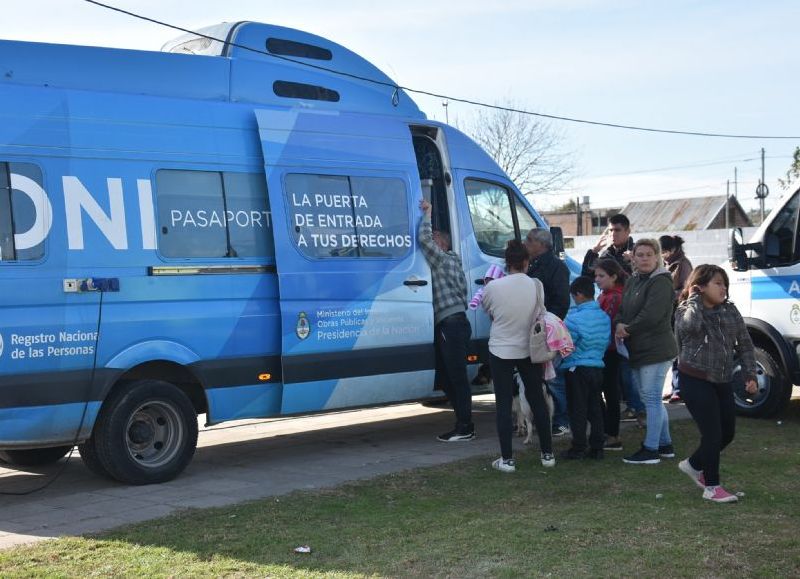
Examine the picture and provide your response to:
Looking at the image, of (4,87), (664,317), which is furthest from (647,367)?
(4,87)

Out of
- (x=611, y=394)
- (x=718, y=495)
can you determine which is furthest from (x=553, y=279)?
(x=718, y=495)

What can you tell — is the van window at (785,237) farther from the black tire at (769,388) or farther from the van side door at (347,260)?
the van side door at (347,260)

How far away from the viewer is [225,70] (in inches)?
346

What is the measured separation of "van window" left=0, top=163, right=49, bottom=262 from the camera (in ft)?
23.6

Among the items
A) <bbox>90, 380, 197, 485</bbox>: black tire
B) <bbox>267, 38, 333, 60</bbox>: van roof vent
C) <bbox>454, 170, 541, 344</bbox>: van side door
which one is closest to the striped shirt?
<bbox>454, 170, 541, 344</bbox>: van side door

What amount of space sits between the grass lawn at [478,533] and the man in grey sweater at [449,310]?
1479mm

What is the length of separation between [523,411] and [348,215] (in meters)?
2.36

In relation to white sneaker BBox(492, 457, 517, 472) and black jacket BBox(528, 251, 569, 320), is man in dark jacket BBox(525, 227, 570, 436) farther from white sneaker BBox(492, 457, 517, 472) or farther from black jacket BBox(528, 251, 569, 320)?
white sneaker BBox(492, 457, 517, 472)

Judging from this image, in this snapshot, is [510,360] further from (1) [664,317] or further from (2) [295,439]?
(2) [295,439]

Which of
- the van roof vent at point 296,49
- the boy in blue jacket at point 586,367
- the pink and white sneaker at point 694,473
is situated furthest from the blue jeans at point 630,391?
the van roof vent at point 296,49

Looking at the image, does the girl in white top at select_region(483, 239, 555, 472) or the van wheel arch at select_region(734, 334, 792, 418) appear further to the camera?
the van wheel arch at select_region(734, 334, 792, 418)

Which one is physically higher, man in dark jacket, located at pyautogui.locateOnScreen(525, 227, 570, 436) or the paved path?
man in dark jacket, located at pyautogui.locateOnScreen(525, 227, 570, 436)

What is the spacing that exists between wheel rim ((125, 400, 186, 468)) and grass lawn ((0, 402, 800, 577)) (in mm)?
1209

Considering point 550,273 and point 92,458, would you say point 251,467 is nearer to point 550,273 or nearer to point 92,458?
point 92,458
